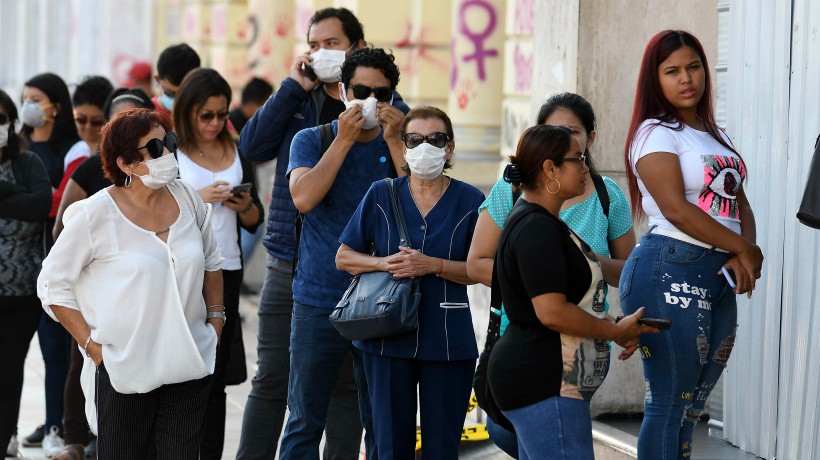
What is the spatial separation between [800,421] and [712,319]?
1.27m

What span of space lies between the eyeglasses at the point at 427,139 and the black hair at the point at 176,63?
2617 mm

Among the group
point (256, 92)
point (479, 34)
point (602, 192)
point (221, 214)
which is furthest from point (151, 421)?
point (256, 92)

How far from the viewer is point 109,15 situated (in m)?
19.9

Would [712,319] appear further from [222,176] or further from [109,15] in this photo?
[109,15]

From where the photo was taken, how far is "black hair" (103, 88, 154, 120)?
687 centimetres

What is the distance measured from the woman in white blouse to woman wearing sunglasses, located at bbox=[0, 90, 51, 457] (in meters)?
1.70

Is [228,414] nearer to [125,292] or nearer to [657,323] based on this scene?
[125,292]

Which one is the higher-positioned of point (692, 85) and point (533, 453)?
point (692, 85)

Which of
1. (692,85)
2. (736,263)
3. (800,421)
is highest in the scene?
(692,85)

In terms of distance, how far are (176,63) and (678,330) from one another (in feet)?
12.2

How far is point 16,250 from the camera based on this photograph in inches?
265

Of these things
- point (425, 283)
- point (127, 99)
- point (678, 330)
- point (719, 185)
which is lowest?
point (678, 330)

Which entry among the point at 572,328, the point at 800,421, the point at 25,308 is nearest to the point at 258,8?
the point at 25,308

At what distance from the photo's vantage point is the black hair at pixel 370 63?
542 cm
